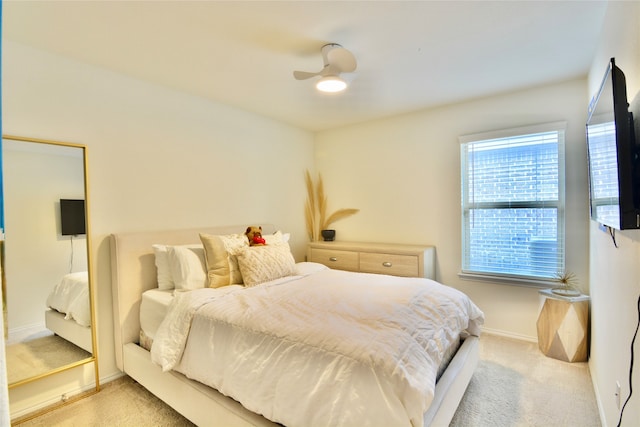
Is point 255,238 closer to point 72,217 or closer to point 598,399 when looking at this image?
point 72,217

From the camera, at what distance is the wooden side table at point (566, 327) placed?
8.78 feet

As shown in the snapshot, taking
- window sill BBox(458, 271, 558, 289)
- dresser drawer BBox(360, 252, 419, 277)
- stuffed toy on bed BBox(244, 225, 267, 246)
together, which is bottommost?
window sill BBox(458, 271, 558, 289)

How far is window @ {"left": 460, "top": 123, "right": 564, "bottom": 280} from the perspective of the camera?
3.05 metres

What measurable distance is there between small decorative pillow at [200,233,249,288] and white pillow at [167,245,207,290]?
0.20ft

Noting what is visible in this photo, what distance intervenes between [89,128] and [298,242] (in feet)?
8.66

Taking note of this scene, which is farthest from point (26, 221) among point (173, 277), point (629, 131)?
point (629, 131)

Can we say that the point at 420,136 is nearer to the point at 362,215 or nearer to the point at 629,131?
the point at 362,215

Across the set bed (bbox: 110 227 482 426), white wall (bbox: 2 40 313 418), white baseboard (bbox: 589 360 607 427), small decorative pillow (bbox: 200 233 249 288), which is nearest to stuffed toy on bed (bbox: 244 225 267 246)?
small decorative pillow (bbox: 200 233 249 288)

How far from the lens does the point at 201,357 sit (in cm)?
194

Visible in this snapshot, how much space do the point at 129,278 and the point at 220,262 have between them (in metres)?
0.72

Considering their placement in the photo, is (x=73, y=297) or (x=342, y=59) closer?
(x=342, y=59)

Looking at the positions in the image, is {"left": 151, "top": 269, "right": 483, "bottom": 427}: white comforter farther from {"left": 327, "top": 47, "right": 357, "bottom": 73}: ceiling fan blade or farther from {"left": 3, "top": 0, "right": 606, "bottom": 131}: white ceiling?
{"left": 3, "top": 0, "right": 606, "bottom": 131}: white ceiling

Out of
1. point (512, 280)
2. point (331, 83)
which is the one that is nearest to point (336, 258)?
point (512, 280)

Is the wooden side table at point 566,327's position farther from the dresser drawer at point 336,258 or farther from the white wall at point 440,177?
the dresser drawer at point 336,258
